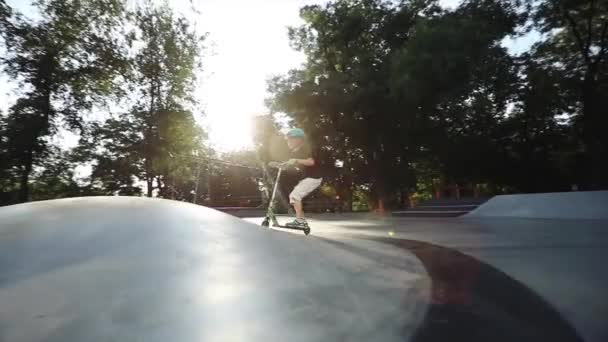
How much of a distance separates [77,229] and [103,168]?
2725 cm

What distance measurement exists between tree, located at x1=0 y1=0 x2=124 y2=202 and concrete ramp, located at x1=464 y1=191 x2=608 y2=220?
23.0 metres

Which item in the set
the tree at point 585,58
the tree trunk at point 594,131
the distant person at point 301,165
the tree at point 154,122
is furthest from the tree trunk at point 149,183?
the tree trunk at point 594,131

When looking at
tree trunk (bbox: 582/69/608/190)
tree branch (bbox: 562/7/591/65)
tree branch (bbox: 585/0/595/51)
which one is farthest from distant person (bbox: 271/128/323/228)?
tree branch (bbox: 585/0/595/51)

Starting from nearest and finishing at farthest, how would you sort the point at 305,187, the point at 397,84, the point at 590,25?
the point at 305,187 < the point at 590,25 < the point at 397,84

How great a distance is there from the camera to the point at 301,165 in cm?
711

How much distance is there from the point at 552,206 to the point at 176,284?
40.7ft

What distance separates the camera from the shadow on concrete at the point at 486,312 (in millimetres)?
1585

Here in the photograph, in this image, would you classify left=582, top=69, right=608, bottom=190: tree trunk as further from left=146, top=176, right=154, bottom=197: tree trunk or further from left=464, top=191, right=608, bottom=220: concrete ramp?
left=146, top=176, right=154, bottom=197: tree trunk

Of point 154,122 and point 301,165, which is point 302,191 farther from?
point 154,122

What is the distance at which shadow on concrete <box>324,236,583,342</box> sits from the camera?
1585mm

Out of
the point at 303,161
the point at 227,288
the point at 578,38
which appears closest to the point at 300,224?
the point at 303,161

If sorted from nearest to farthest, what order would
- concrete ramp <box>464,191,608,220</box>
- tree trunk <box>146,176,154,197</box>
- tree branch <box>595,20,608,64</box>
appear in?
concrete ramp <box>464,191,608,220</box> → tree branch <box>595,20,608,64</box> → tree trunk <box>146,176,154,197</box>

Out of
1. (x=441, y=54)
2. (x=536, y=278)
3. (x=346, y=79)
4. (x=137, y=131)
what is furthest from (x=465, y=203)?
(x=137, y=131)

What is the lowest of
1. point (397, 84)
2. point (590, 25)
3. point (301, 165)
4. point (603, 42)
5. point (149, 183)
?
point (301, 165)
